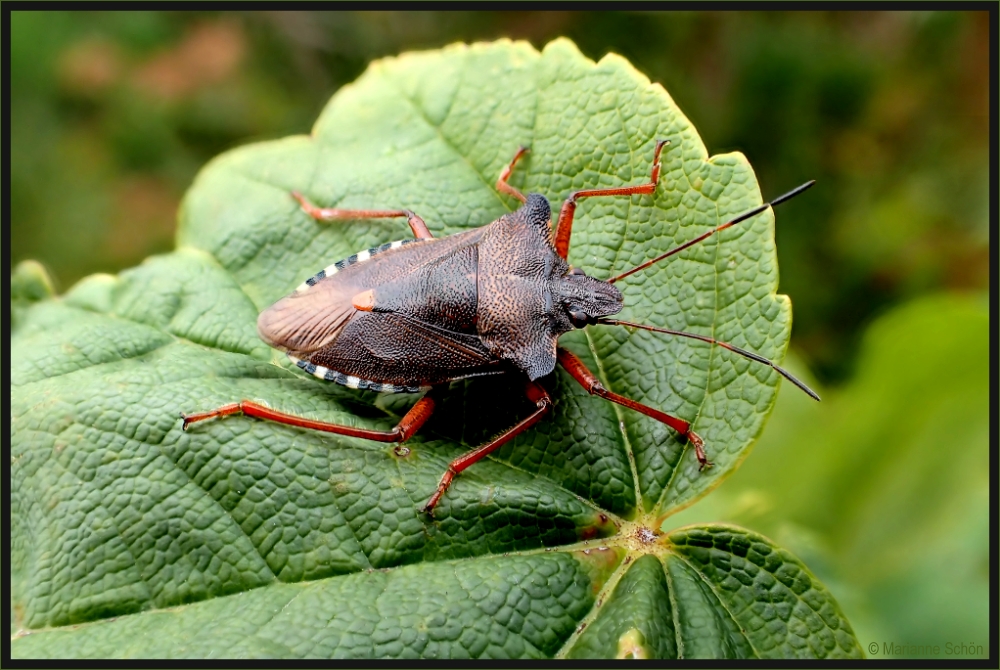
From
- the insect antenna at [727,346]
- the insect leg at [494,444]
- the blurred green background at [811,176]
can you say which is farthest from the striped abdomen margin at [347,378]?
the blurred green background at [811,176]

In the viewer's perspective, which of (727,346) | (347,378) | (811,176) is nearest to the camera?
(727,346)

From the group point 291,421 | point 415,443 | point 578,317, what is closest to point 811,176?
point 578,317

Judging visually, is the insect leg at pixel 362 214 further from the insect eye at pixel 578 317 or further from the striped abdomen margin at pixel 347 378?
the insect eye at pixel 578 317

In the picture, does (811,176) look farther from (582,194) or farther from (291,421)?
(291,421)

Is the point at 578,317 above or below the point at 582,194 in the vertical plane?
below

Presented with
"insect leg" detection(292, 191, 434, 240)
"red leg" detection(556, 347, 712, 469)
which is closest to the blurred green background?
"red leg" detection(556, 347, 712, 469)

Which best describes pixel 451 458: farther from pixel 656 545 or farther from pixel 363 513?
pixel 656 545
